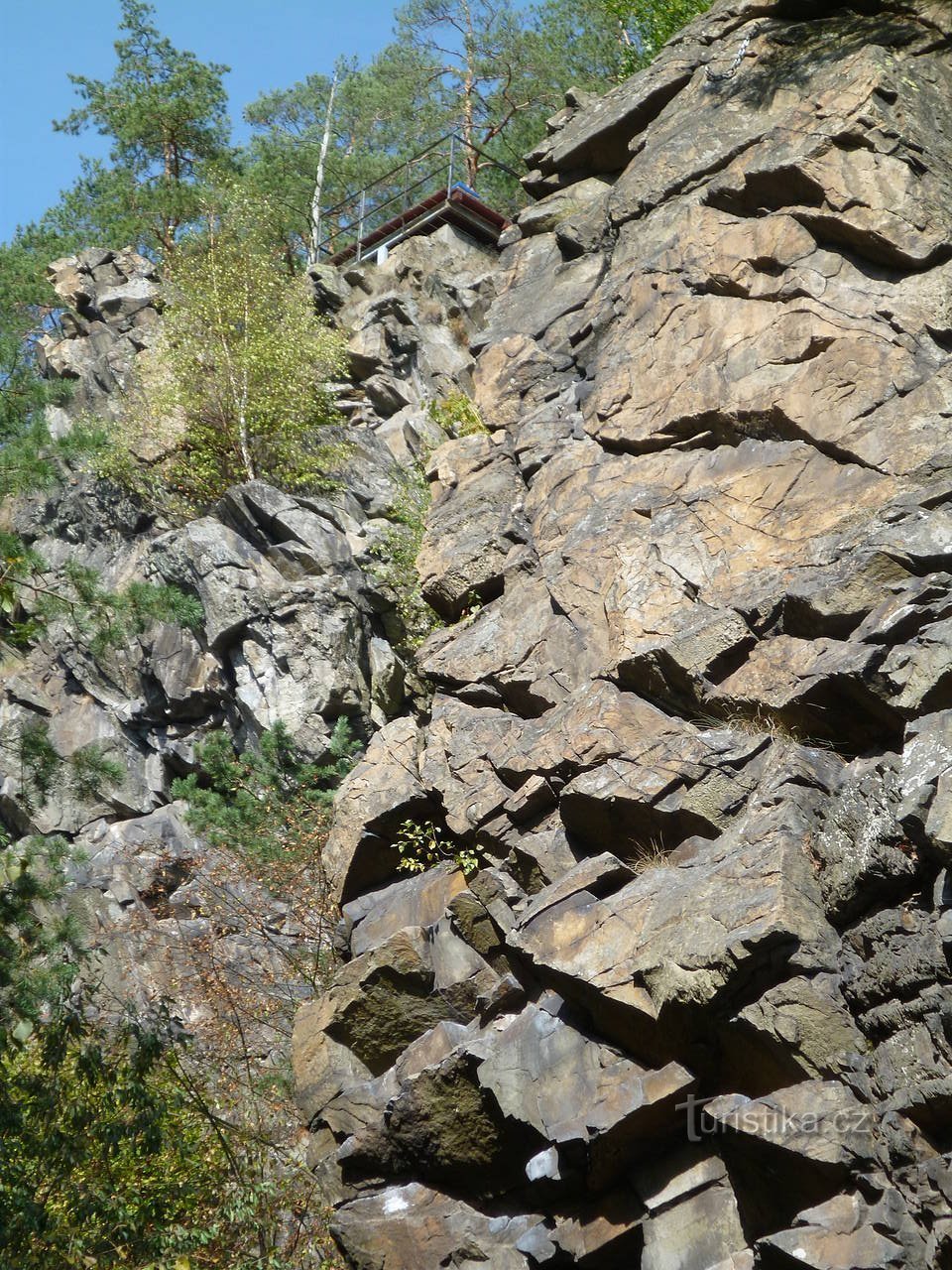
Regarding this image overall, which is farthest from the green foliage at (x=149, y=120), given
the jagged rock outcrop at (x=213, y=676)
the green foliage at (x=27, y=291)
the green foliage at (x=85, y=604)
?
the green foliage at (x=85, y=604)

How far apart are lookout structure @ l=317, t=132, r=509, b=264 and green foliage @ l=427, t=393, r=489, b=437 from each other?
9.44 meters

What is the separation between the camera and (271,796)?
Result: 16.4 m

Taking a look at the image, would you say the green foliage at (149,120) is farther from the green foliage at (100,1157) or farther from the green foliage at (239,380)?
the green foliage at (100,1157)

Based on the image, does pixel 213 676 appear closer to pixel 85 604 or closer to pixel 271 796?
pixel 271 796

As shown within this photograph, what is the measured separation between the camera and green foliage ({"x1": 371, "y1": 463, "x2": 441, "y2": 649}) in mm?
17281

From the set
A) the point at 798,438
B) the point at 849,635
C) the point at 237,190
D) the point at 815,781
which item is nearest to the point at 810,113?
the point at 798,438

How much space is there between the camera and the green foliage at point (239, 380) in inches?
783

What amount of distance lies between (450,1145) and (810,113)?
11.7 metres

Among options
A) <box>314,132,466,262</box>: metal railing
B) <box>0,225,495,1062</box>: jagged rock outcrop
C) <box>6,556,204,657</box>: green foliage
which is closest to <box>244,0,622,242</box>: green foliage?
<box>314,132,466,262</box>: metal railing

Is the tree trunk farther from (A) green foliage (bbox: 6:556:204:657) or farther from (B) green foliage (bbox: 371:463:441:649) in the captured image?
(A) green foliage (bbox: 6:556:204:657)

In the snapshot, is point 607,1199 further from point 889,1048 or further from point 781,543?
point 781,543

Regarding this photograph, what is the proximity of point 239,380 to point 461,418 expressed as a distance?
5.18 m

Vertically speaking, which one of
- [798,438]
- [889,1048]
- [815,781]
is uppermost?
[798,438]

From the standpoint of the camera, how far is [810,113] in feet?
46.4
